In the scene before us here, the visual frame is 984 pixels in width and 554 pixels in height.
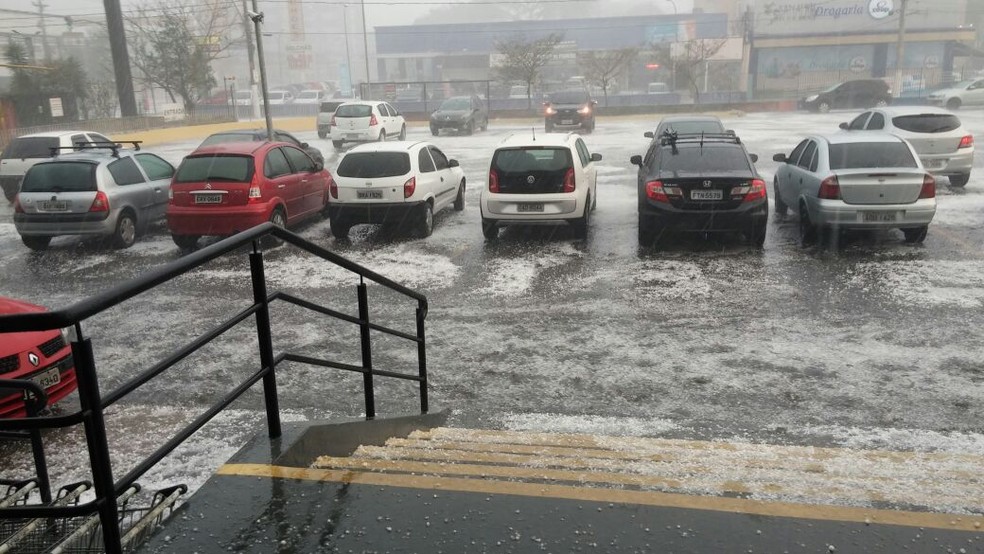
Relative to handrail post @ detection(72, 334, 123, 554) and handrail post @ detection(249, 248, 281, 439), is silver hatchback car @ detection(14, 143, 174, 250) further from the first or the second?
handrail post @ detection(72, 334, 123, 554)

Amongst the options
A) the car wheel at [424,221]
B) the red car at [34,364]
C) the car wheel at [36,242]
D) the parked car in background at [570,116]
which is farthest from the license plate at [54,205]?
the parked car in background at [570,116]

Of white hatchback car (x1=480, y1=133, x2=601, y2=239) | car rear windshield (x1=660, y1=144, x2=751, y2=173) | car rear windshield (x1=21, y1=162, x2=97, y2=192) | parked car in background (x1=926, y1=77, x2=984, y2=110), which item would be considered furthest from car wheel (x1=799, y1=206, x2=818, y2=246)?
parked car in background (x1=926, y1=77, x2=984, y2=110)

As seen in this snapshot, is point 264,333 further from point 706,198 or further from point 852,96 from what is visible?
point 852,96

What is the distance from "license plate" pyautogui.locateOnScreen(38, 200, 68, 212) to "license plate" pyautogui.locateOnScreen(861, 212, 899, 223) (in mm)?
12112

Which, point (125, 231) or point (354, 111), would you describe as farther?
point (354, 111)

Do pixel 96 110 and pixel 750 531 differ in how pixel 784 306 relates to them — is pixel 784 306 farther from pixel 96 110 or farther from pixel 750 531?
pixel 96 110

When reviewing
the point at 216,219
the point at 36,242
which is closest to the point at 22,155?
the point at 36,242

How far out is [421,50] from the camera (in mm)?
76000

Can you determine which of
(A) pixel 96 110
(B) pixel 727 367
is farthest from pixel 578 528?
(A) pixel 96 110

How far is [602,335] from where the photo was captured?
26.3 feet

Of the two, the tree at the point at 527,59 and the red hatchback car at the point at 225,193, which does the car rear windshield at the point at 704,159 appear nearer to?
the red hatchback car at the point at 225,193

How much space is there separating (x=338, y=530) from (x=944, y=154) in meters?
16.8

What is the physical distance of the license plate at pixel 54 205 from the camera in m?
12.4

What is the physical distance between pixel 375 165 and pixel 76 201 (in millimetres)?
4772
